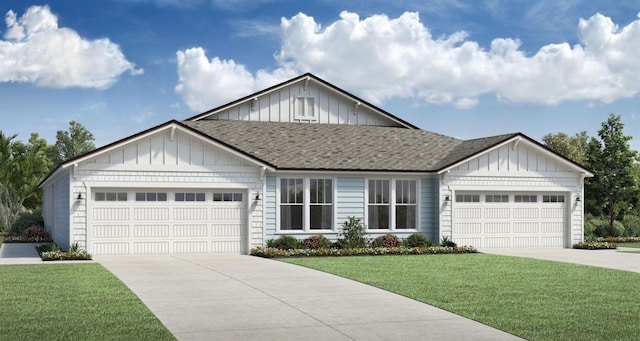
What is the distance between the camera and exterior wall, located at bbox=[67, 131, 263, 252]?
23.4m

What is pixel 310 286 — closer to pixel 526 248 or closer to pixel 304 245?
pixel 304 245

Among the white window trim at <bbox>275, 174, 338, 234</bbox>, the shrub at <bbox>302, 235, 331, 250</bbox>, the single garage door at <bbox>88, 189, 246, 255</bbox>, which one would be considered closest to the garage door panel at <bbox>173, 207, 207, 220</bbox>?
the single garage door at <bbox>88, 189, 246, 255</bbox>

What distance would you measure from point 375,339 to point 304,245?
618 inches

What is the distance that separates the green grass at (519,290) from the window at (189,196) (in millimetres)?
3935

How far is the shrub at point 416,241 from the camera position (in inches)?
1065

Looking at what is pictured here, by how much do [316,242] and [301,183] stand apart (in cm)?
213

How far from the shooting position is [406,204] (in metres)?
27.8

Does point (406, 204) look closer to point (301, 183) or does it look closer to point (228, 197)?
point (301, 183)

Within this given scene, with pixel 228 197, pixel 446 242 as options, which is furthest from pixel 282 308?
pixel 446 242

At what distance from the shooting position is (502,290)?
15125 millimetres

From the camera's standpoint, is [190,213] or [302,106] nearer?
[190,213]

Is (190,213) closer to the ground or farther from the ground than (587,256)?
farther from the ground

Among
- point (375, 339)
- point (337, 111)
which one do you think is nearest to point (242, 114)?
point (337, 111)

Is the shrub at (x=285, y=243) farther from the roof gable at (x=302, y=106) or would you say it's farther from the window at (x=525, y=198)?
the window at (x=525, y=198)
